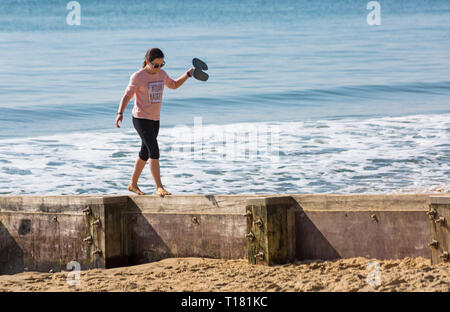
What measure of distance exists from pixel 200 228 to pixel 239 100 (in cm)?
2126

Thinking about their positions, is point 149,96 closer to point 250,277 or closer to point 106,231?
point 106,231

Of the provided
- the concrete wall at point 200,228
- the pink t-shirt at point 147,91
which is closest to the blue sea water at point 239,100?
the concrete wall at point 200,228

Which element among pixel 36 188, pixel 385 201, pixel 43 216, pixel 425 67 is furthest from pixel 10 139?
pixel 425 67

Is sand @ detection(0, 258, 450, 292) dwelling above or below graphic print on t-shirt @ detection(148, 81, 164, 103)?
below

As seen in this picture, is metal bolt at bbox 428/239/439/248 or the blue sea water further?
the blue sea water

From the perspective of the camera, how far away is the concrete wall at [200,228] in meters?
5.19

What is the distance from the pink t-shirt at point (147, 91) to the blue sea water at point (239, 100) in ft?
13.9

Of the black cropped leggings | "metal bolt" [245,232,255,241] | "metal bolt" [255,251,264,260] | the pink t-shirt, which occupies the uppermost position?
the pink t-shirt

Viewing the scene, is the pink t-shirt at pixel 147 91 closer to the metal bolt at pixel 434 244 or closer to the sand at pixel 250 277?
the sand at pixel 250 277

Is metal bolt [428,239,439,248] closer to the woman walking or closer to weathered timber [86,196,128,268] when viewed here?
the woman walking

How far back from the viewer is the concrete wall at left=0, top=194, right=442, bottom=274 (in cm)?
519

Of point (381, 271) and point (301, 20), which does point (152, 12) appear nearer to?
point (301, 20)

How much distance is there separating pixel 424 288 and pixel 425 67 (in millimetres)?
32240

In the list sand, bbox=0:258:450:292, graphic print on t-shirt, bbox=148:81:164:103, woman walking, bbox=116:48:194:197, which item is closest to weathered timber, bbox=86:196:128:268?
sand, bbox=0:258:450:292
